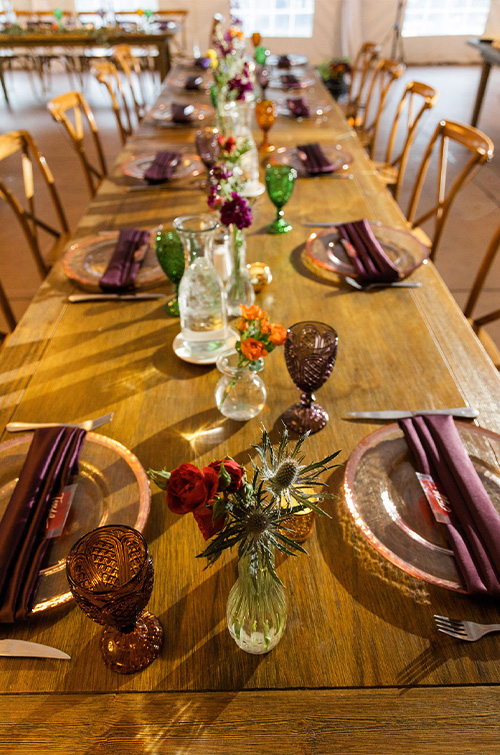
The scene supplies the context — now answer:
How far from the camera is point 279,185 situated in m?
1.49

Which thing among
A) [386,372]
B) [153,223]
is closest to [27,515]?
[386,372]

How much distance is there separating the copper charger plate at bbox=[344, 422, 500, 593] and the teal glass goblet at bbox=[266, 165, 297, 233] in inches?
33.4

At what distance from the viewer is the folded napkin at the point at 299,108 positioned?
8.60 ft

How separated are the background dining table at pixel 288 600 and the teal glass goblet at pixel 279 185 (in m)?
0.41

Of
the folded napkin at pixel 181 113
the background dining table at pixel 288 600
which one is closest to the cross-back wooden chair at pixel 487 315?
the background dining table at pixel 288 600

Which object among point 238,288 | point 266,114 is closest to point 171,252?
point 238,288

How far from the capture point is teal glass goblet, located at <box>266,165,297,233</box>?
1.48 m

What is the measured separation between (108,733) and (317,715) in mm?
223

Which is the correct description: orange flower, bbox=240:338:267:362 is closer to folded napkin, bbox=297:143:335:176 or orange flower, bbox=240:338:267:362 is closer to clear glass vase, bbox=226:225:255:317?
clear glass vase, bbox=226:225:255:317

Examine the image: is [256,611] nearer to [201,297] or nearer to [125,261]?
[201,297]

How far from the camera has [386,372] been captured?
3.47 feet

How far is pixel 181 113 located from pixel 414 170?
8.41 ft

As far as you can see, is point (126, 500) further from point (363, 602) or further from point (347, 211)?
point (347, 211)

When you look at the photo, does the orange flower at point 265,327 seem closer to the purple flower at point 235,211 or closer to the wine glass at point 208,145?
the purple flower at point 235,211
